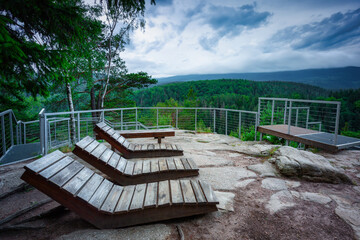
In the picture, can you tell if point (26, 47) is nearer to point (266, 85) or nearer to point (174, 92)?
point (174, 92)

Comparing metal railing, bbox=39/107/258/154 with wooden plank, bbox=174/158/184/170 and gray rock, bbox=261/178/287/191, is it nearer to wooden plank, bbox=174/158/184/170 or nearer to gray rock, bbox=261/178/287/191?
wooden plank, bbox=174/158/184/170

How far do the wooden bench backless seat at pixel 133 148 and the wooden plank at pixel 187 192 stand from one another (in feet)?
5.48

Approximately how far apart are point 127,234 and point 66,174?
0.82 metres

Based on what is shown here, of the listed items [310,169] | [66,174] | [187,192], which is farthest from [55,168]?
[310,169]

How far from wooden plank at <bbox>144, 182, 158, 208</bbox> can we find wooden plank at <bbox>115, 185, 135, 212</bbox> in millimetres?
168

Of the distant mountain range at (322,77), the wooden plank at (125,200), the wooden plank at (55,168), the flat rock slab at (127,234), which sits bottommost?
the flat rock slab at (127,234)

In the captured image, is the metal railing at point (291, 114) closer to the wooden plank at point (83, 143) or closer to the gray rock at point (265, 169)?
the gray rock at point (265, 169)

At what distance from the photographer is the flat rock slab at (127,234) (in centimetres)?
154

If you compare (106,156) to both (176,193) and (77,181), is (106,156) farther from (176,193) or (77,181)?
(176,193)

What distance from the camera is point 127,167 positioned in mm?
2752

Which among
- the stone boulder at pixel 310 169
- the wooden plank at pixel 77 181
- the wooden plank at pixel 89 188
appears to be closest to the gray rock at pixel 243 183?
the stone boulder at pixel 310 169

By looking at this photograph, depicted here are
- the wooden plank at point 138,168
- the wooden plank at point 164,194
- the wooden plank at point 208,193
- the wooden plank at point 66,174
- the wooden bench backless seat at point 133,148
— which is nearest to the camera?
the wooden plank at point 66,174

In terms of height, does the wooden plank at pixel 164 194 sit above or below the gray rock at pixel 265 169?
above

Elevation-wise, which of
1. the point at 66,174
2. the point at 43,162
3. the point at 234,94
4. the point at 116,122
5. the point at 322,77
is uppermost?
the point at 322,77
